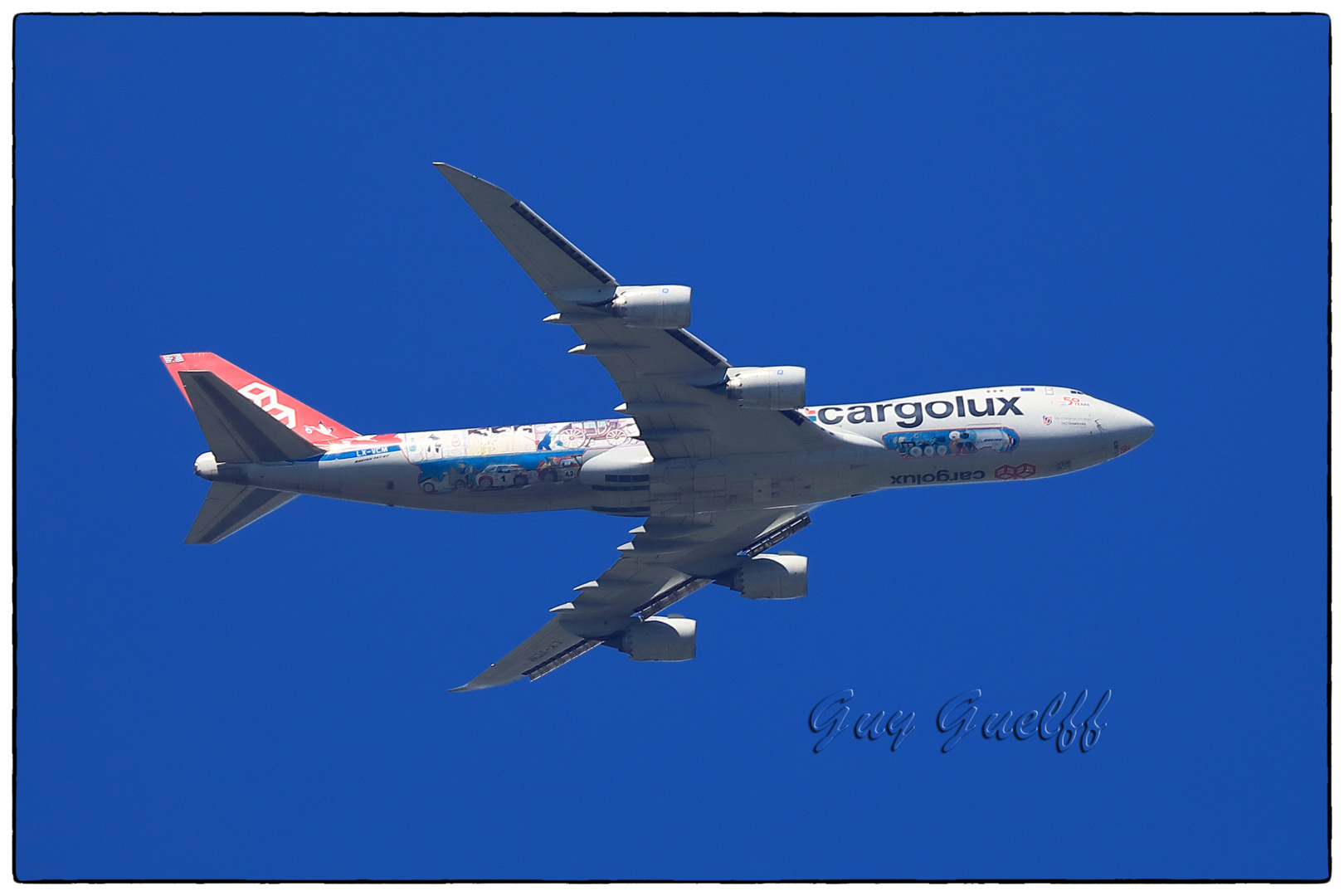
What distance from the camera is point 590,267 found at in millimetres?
46031

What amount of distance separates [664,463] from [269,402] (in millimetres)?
13920

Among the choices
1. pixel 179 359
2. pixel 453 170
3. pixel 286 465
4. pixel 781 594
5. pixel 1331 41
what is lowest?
pixel 781 594

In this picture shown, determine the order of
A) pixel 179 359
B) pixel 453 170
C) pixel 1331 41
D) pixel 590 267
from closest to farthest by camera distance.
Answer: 1. pixel 453 170
2. pixel 590 267
3. pixel 1331 41
4. pixel 179 359

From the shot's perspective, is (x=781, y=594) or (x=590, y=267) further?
(x=781, y=594)

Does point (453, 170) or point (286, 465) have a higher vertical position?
point (453, 170)

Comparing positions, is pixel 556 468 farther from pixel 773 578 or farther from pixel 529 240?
pixel 773 578

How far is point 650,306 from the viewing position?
152 ft

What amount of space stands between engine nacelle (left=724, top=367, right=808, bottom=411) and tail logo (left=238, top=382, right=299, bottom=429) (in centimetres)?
1500

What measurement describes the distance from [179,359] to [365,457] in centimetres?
851

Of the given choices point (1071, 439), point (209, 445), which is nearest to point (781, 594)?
point (1071, 439)

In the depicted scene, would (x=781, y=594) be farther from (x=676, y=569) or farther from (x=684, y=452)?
(x=684, y=452)

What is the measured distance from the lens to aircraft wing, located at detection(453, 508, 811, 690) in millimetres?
54531

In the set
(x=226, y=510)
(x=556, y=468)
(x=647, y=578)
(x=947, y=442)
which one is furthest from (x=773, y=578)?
(x=226, y=510)

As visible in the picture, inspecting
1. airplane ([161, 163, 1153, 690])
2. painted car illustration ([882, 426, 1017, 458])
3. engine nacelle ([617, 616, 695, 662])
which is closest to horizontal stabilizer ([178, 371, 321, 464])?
airplane ([161, 163, 1153, 690])
